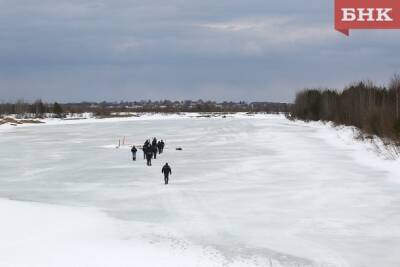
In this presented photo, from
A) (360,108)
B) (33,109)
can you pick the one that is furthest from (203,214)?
(33,109)

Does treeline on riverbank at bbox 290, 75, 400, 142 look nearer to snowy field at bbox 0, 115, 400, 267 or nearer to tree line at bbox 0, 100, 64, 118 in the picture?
snowy field at bbox 0, 115, 400, 267

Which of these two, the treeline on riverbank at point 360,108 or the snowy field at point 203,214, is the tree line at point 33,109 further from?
the snowy field at point 203,214

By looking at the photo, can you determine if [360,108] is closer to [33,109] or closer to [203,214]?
[203,214]

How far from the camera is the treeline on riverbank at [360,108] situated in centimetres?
2941

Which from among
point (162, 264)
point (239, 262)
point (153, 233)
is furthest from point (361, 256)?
point (153, 233)

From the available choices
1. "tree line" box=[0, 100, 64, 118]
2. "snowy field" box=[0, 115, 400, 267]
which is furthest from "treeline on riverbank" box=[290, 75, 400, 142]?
"tree line" box=[0, 100, 64, 118]

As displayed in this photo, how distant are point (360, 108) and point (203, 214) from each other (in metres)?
35.1

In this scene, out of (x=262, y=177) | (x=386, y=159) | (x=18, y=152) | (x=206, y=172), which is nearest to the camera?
(x=262, y=177)

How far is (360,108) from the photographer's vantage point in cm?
4494

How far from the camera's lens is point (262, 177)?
1905 cm

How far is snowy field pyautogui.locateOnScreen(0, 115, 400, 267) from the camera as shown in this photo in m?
9.10

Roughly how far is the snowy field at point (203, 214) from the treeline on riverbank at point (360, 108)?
6.62 metres

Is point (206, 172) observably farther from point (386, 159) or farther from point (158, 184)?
point (386, 159)

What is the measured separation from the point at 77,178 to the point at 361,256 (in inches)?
493
